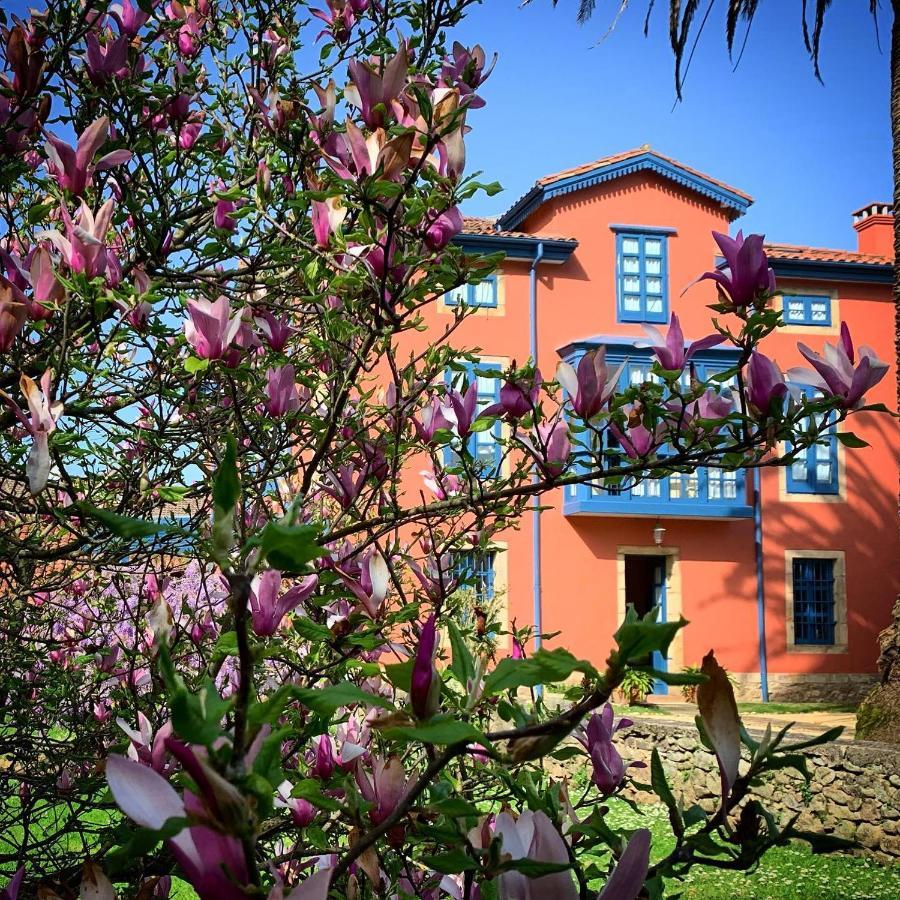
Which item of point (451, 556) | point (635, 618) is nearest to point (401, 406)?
point (451, 556)

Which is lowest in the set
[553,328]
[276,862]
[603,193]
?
[276,862]

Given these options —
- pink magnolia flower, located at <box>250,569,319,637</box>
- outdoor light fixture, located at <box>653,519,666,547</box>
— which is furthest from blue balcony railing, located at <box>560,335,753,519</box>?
pink magnolia flower, located at <box>250,569,319,637</box>

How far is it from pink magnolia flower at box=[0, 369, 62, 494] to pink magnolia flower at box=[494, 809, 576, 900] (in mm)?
811

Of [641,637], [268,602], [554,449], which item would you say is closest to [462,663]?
[641,637]

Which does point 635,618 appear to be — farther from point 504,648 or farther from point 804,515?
point 804,515

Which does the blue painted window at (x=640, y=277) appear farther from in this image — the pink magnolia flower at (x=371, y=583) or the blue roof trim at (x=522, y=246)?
the pink magnolia flower at (x=371, y=583)

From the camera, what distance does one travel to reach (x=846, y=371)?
1.46 metres

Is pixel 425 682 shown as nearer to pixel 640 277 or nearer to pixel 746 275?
pixel 746 275

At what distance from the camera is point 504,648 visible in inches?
489

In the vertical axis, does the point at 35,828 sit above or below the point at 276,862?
below

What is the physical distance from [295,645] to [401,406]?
0.76 metres

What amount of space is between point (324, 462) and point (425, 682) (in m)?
1.58

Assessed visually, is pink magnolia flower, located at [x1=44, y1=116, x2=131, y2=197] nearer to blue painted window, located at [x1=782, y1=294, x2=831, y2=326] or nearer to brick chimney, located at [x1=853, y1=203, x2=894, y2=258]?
blue painted window, located at [x1=782, y1=294, x2=831, y2=326]

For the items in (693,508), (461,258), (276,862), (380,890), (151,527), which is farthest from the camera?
(693,508)
